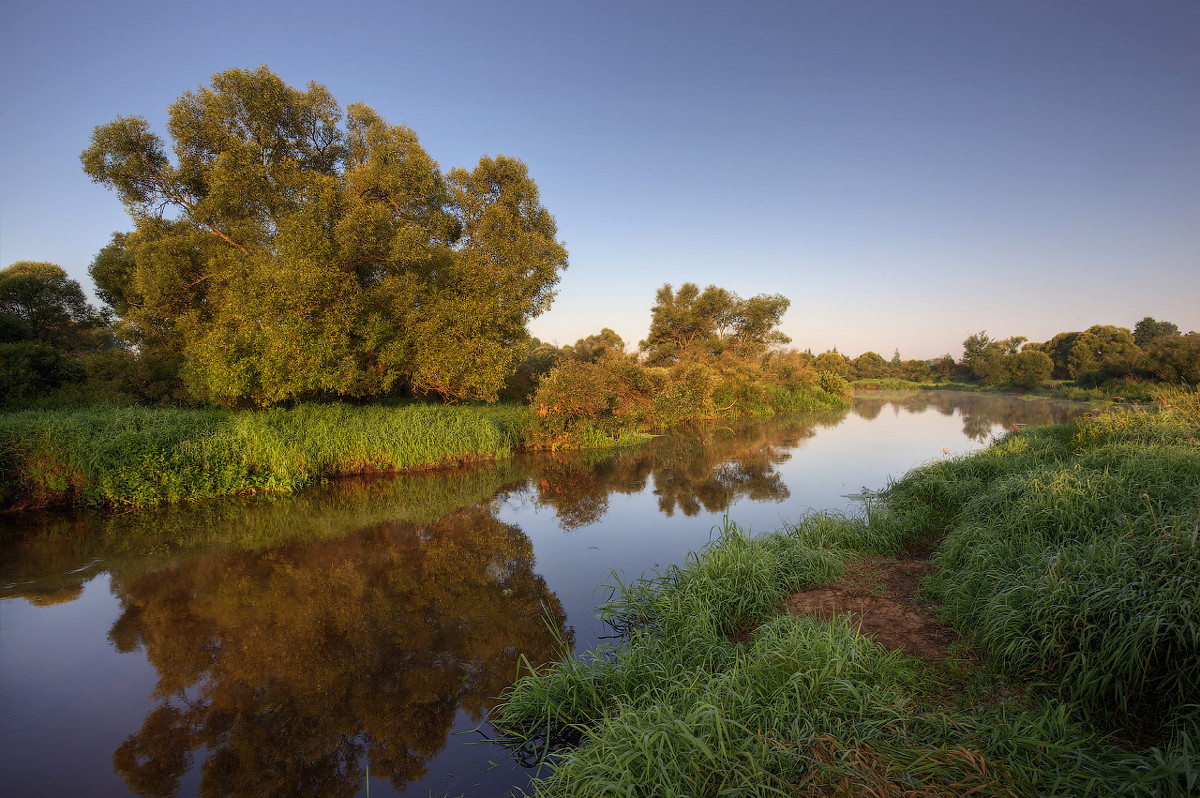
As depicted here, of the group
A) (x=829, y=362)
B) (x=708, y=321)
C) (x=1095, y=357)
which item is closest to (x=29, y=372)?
(x=708, y=321)

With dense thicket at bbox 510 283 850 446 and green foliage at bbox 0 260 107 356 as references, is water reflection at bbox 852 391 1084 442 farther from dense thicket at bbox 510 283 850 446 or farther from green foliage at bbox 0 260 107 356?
green foliage at bbox 0 260 107 356

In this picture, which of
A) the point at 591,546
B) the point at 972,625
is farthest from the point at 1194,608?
the point at 591,546

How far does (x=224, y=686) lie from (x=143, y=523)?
604 centimetres

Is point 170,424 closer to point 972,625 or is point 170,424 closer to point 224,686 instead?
point 224,686

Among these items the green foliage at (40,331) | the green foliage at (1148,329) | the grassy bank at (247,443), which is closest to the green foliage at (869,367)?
the green foliage at (1148,329)

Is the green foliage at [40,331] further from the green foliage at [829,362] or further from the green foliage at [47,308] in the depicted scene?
the green foliage at [829,362]

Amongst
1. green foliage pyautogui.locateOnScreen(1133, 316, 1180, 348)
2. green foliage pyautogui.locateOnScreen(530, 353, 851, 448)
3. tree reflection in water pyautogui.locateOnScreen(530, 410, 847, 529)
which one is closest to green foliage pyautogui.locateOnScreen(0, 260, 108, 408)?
tree reflection in water pyautogui.locateOnScreen(530, 410, 847, 529)

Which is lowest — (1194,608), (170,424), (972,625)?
(972,625)

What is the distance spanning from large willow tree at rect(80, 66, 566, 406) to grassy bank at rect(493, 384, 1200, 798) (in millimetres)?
10073

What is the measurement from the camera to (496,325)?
1485cm

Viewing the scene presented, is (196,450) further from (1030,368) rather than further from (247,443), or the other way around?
(1030,368)

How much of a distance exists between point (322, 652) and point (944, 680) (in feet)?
17.8

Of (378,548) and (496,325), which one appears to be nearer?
(378,548)

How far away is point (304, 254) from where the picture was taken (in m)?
11.1
